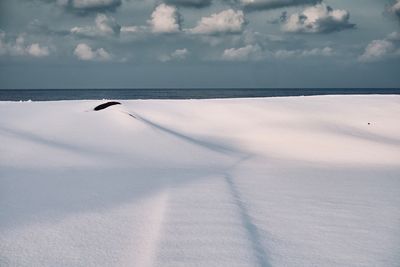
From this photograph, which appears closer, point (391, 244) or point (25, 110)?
point (391, 244)

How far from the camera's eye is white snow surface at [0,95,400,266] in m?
2.66

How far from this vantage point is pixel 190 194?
4.09 meters

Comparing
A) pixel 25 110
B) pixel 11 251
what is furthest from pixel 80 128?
pixel 11 251

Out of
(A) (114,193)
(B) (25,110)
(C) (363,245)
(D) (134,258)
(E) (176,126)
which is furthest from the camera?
(B) (25,110)

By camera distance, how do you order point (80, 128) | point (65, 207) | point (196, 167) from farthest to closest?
point (80, 128) → point (196, 167) → point (65, 207)


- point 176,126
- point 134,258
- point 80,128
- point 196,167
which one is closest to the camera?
point 134,258

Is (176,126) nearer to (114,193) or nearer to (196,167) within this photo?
(196,167)

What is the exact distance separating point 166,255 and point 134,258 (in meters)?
0.19

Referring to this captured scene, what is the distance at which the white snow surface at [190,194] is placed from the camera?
8.74ft

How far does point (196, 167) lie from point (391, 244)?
10.5ft

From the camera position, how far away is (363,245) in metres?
2.87

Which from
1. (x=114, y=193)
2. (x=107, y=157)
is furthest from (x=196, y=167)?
(x=114, y=193)

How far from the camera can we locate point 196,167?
5758 millimetres

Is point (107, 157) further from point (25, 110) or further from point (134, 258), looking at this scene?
point (25, 110)
